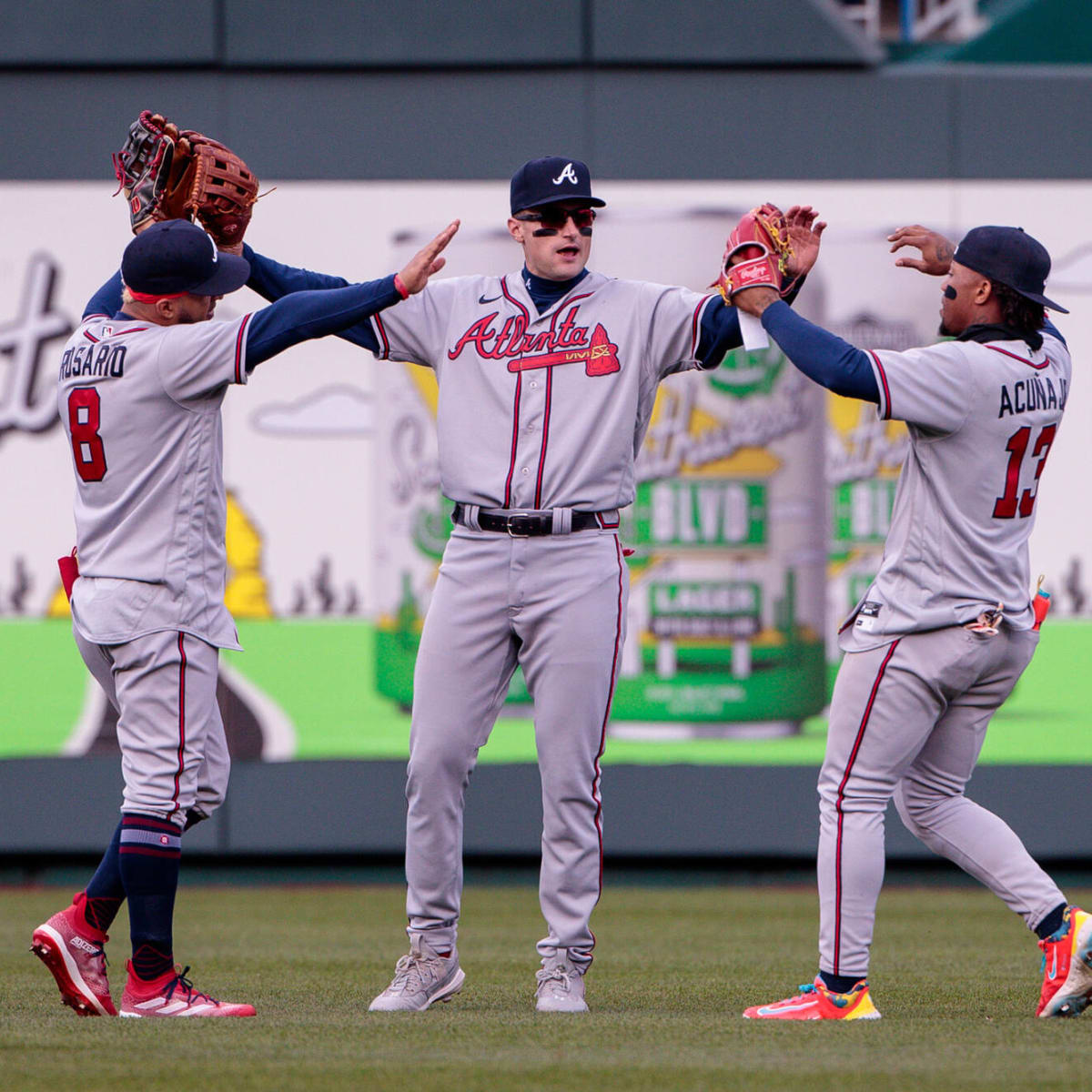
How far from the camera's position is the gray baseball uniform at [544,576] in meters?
3.89

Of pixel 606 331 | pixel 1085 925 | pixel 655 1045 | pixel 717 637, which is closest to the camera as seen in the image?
pixel 655 1045

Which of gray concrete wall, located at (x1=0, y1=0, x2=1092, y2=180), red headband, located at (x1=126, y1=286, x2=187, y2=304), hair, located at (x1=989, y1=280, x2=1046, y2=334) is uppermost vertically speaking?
gray concrete wall, located at (x1=0, y1=0, x2=1092, y2=180)

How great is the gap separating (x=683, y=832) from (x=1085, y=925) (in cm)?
401

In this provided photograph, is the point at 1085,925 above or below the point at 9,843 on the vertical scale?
above

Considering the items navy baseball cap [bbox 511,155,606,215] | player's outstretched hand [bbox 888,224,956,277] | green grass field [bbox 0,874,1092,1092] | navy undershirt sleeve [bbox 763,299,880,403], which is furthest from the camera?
player's outstretched hand [bbox 888,224,956,277]

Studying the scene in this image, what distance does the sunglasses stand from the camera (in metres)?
3.98

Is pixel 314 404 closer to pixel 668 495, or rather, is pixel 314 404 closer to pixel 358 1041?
pixel 668 495

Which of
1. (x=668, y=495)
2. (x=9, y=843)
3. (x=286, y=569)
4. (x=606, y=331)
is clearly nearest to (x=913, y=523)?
(x=606, y=331)

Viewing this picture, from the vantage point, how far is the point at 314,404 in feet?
25.7

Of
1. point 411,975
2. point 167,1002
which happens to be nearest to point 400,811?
point 411,975

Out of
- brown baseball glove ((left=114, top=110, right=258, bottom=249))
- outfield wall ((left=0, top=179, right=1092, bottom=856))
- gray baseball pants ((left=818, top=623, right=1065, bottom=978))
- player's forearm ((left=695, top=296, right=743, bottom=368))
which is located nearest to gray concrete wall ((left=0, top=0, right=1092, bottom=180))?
outfield wall ((left=0, top=179, right=1092, bottom=856))

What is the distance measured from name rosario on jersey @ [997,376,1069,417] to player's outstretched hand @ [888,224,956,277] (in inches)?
17.4

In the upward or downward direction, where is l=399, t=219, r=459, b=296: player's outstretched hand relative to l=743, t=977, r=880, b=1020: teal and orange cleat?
upward

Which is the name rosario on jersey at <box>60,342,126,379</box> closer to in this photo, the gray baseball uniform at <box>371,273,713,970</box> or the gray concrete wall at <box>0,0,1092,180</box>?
the gray baseball uniform at <box>371,273,713,970</box>
